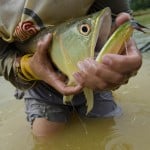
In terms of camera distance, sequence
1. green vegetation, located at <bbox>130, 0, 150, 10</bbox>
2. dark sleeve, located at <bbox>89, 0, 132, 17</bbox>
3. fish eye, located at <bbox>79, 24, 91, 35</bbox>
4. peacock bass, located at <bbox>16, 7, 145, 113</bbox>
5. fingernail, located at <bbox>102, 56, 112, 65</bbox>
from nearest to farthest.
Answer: fingernail, located at <bbox>102, 56, 112, 65</bbox>
peacock bass, located at <bbox>16, 7, 145, 113</bbox>
fish eye, located at <bbox>79, 24, 91, 35</bbox>
dark sleeve, located at <bbox>89, 0, 132, 17</bbox>
green vegetation, located at <bbox>130, 0, 150, 10</bbox>

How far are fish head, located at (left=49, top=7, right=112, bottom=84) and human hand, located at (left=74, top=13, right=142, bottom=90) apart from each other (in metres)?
0.11

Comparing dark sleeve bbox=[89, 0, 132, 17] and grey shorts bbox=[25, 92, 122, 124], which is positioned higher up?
dark sleeve bbox=[89, 0, 132, 17]

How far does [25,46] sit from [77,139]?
0.60 metres

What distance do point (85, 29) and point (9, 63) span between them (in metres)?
0.67

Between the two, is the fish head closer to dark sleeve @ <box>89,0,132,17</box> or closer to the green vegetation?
dark sleeve @ <box>89,0,132,17</box>

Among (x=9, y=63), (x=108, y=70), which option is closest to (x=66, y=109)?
(x=9, y=63)

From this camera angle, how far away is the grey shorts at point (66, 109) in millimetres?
2834

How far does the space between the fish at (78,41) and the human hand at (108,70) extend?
4.0 inches

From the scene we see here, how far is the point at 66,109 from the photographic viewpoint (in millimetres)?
2887

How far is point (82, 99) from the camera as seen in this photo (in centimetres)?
285

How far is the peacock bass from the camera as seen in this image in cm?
196

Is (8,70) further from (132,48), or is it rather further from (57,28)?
(132,48)

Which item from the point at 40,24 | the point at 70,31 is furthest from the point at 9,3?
the point at 70,31

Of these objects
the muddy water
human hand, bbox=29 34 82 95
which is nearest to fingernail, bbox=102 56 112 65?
human hand, bbox=29 34 82 95
